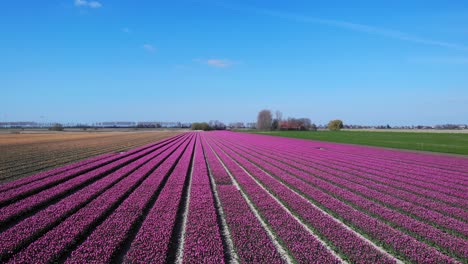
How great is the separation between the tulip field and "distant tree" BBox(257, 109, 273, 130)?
15595 cm

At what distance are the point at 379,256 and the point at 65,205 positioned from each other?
1031cm

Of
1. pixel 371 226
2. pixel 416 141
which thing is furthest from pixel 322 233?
pixel 416 141

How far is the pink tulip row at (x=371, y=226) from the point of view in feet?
20.5

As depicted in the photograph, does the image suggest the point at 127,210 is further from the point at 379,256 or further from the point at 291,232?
the point at 379,256

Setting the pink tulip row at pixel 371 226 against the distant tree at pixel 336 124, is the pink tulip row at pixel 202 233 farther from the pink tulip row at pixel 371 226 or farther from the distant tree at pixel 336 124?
the distant tree at pixel 336 124

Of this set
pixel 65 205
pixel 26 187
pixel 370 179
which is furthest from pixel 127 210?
pixel 370 179

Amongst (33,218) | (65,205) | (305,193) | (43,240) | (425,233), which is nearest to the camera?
(43,240)

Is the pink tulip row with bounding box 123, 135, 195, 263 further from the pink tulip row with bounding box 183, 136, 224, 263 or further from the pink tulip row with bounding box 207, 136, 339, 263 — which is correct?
the pink tulip row with bounding box 207, 136, 339, 263

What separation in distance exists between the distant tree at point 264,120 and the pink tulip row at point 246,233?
16002 centimetres

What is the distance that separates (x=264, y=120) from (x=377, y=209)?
164235mm

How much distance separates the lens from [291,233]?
294 inches

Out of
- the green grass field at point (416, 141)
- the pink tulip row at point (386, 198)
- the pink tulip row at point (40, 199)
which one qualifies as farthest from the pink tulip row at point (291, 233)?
the green grass field at point (416, 141)

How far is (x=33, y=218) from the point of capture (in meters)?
8.60

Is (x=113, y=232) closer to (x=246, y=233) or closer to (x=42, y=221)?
(x=42, y=221)
